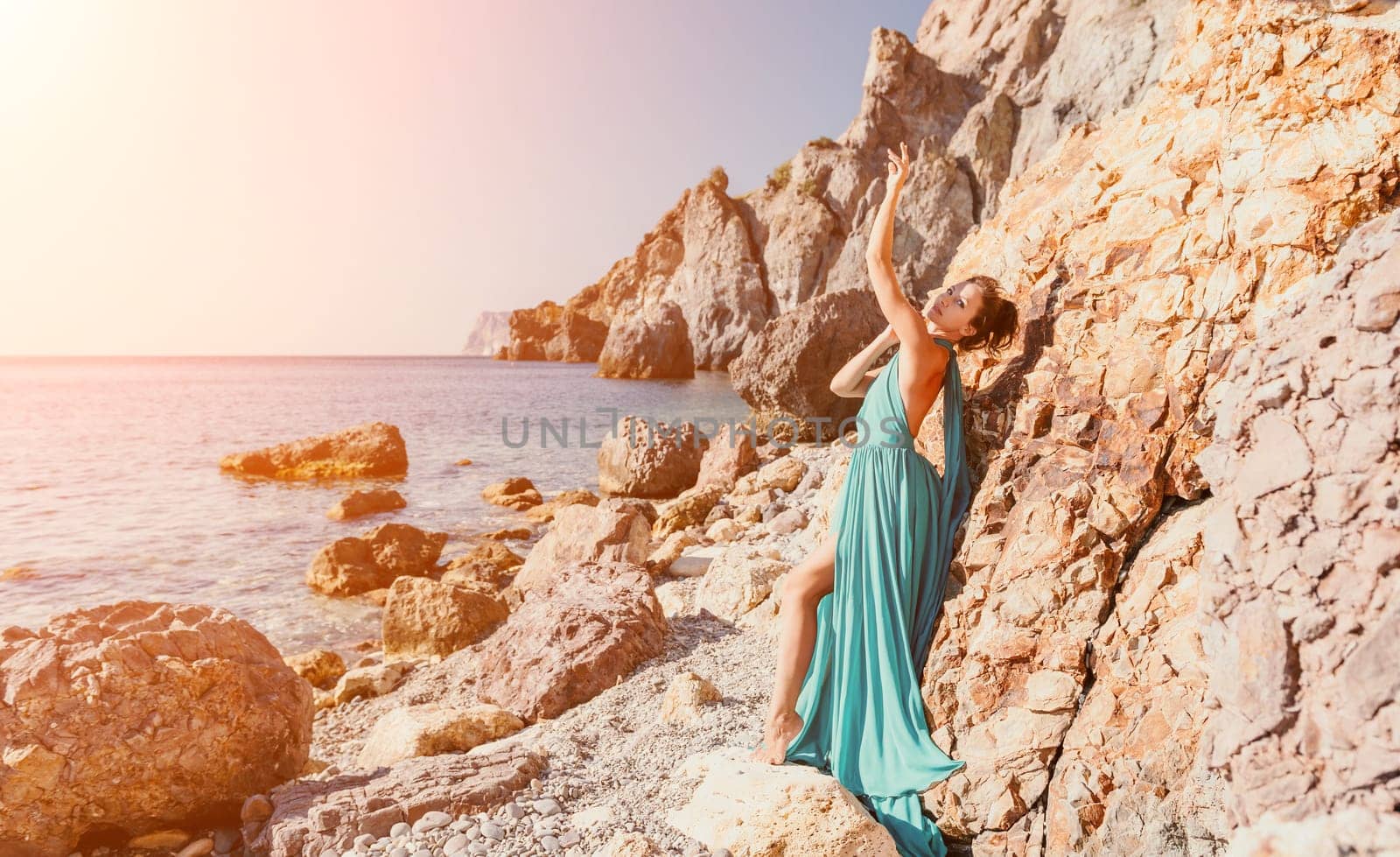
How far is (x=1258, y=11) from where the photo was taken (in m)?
2.70

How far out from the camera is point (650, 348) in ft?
196

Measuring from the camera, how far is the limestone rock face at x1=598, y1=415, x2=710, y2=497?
13422 millimetres

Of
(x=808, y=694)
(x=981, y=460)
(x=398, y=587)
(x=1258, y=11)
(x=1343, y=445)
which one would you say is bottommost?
(x=398, y=587)

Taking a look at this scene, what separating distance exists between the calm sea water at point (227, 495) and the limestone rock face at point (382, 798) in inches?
192

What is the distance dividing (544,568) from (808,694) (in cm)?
528

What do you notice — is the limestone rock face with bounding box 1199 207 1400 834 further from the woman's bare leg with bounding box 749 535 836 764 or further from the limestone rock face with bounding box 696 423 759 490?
the limestone rock face with bounding box 696 423 759 490

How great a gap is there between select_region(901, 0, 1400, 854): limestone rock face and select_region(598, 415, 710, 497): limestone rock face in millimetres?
10049

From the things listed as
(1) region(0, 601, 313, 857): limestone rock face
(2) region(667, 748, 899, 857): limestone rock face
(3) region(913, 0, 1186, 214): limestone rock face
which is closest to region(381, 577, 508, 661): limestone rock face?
(1) region(0, 601, 313, 857): limestone rock face

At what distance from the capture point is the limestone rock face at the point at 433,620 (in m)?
7.34

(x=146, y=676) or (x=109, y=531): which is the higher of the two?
(x=146, y=676)

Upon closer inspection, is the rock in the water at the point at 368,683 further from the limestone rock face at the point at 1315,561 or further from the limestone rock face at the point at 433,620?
the limestone rock face at the point at 1315,561

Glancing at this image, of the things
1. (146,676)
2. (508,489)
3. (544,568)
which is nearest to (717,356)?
(508,489)

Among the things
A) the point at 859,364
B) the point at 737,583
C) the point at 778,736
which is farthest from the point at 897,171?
the point at 737,583

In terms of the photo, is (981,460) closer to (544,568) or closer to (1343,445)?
(1343,445)
